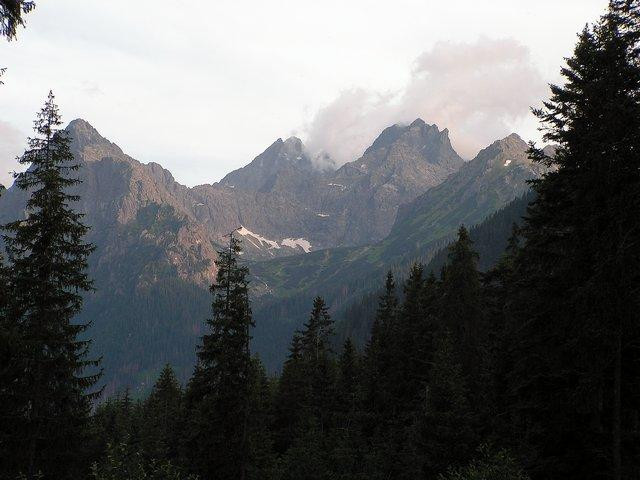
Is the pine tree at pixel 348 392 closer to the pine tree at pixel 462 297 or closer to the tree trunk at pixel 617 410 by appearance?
the pine tree at pixel 462 297

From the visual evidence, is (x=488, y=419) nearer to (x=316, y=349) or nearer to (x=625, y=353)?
(x=625, y=353)

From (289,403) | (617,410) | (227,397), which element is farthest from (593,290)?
(289,403)

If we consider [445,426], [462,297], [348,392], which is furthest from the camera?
[348,392]

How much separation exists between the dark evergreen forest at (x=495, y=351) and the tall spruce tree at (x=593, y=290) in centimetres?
5

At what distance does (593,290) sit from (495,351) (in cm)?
1513

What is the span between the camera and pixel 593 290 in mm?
15367

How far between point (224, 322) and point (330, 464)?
1425cm

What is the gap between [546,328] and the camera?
58.1 ft

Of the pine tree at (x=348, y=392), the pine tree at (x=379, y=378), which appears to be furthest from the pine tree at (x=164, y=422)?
the pine tree at (x=379, y=378)

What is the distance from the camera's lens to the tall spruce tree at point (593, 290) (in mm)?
15500

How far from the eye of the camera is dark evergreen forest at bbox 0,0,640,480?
1567 centimetres

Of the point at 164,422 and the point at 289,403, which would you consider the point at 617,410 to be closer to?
the point at 289,403

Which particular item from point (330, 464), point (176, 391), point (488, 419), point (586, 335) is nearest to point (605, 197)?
→ point (586, 335)

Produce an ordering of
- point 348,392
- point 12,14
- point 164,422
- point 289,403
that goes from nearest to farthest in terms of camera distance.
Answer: point 12,14, point 348,392, point 289,403, point 164,422
